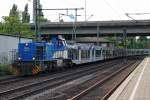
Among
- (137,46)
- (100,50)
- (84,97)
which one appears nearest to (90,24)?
(100,50)

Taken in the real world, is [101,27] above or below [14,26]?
above

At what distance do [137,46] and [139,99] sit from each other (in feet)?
604

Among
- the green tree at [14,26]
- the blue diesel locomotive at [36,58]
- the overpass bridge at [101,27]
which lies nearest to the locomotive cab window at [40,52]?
the blue diesel locomotive at [36,58]

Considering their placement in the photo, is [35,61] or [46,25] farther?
[46,25]

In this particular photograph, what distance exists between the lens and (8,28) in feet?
245

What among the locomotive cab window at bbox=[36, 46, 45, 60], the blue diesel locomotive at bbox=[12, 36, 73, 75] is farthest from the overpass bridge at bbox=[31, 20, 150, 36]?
the locomotive cab window at bbox=[36, 46, 45, 60]

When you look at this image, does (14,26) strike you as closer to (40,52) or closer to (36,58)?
(40,52)

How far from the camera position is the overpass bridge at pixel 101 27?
81625 mm

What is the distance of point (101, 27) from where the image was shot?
279 feet

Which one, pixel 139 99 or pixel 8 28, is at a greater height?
pixel 8 28

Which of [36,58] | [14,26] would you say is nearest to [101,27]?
[14,26]

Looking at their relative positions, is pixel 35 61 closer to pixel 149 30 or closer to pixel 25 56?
pixel 25 56

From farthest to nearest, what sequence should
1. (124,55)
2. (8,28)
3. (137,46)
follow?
(137,46), (124,55), (8,28)

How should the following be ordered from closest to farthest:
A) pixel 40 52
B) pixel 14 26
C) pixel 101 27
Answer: pixel 40 52
pixel 14 26
pixel 101 27
